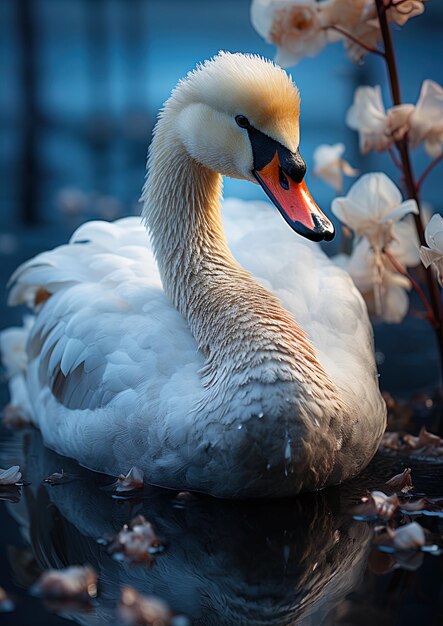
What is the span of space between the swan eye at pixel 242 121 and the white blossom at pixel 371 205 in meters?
0.52

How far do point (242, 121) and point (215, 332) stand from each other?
2.01 ft

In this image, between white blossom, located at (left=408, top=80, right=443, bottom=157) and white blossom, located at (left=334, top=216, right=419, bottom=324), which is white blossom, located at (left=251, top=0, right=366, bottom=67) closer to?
white blossom, located at (left=408, top=80, right=443, bottom=157)

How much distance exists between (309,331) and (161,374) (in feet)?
1.61

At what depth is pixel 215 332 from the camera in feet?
10.1

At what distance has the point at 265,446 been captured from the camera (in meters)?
2.81

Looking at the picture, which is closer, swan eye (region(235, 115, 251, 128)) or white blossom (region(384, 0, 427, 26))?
swan eye (region(235, 115, 251, 128))

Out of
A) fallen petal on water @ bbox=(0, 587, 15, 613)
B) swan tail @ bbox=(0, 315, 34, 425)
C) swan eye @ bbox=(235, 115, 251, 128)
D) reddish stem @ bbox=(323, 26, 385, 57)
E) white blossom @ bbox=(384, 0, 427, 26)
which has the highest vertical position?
white blossom @ bbox=(384, 0, 427, 26)

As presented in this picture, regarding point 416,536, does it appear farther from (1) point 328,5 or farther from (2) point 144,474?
(1) point 328,5

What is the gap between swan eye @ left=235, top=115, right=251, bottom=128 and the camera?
3027 mm

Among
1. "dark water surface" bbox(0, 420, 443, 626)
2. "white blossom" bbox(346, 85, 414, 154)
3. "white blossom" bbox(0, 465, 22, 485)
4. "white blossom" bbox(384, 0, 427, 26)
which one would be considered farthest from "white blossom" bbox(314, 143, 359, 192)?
"white blossom" bbox(0, 465, 22, 485)

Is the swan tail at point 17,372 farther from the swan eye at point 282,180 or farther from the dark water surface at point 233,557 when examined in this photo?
the swan eye at point 282,180

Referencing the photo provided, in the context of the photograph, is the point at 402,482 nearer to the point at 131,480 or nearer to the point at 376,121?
the point at 131,480

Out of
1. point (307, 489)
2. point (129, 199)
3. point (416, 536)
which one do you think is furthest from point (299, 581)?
point (129, 199)

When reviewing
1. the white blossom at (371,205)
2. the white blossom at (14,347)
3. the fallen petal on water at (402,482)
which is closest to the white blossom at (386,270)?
the white blossom at (371,205)
